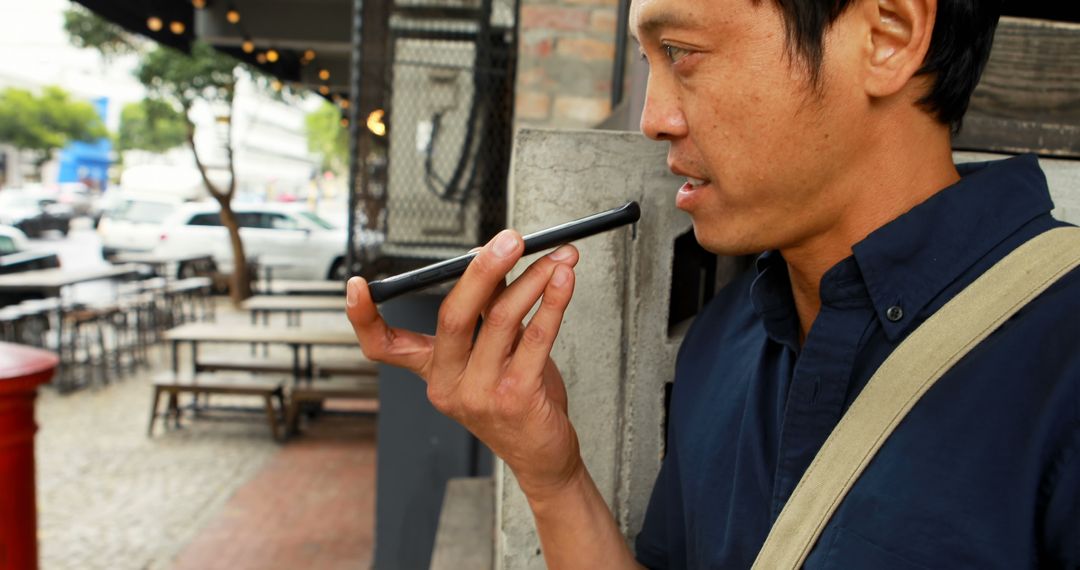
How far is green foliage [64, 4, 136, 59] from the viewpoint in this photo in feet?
50.9

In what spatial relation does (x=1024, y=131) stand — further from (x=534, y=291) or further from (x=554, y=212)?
(x=534, y=291)

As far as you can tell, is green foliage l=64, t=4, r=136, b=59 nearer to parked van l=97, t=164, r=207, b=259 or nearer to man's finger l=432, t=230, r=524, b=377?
parked van l=97, t=164, r=207, b=259

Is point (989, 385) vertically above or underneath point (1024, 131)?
underneath

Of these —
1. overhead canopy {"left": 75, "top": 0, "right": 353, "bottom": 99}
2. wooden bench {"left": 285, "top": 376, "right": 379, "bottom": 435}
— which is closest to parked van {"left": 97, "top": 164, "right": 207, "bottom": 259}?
overhead canopy {"left": 75, "top": 0, "right": 353, "bottom": 99}

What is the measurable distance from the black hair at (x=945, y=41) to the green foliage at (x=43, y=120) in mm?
48981

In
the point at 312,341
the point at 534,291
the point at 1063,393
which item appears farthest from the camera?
the point at 312,341

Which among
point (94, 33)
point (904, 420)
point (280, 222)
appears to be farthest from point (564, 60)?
point (94, 33)

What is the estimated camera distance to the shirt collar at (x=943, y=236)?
96cm

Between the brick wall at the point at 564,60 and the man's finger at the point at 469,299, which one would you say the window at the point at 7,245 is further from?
the man's finger at the point at 469,299

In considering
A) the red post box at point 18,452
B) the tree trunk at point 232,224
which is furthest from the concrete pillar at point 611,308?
the tree trunk at point 232,224

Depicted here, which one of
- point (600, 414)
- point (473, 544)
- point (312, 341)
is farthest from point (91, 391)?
point (600, 414)

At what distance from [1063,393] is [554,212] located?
937 mm

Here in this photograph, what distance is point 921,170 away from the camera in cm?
104

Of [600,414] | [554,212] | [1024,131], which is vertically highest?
[1024,131]
